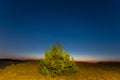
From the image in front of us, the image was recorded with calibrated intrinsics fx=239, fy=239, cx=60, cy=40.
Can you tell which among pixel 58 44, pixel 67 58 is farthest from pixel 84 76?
pixel 58 44

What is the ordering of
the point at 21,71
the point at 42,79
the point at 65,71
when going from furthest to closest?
the point at 21,71 < the point at 65,71 < the point at 42,79

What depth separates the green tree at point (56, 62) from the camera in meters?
24.9

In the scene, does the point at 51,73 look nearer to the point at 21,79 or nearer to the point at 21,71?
the point at 21,79

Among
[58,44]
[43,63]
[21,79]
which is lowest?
[21,79]

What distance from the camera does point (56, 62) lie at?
24969 millimetres

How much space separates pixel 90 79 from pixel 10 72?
9878 millimetres

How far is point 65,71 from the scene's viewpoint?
2561 centimetres

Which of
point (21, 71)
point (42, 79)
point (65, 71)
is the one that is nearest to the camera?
point (42, 79)

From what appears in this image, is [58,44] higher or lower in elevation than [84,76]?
higher

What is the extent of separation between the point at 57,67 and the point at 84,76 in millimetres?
3278

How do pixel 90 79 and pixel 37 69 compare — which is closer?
pixel 90 79

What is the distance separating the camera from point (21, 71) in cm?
2848

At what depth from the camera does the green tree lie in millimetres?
24906

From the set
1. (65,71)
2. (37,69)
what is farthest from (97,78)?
(37,69)
